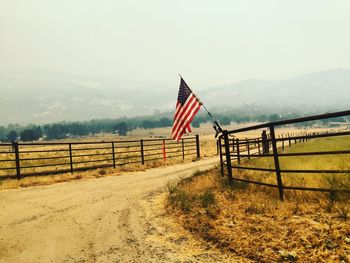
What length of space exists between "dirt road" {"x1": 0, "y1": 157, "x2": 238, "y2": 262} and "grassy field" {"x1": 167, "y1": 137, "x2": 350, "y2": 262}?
439 millimetres

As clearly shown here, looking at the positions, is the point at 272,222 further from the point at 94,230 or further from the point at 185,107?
the point at 185,107

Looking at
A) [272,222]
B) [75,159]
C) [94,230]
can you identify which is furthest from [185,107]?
[75,159]

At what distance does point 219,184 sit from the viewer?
10.0 meters

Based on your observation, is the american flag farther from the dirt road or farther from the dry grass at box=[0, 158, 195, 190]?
the dry grass at box=[0, 158, 195, 190]

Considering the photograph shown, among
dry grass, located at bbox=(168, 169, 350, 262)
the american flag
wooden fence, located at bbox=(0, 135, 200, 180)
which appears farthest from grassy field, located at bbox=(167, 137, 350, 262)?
wooden fence, located at bbox=(0, 135, 200, 180)

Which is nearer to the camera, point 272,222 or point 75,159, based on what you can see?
point 272,222

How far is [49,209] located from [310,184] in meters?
6.85

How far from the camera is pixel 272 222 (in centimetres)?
595

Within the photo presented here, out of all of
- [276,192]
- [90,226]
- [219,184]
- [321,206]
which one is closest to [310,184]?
[276,192]

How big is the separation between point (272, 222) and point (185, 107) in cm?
701

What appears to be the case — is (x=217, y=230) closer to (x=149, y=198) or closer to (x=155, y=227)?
(x=155, y=227)

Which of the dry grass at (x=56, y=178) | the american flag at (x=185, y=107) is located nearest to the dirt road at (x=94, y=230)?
the american flag at (x=185, y=107)

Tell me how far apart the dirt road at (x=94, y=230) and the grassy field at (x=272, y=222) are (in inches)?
17.3

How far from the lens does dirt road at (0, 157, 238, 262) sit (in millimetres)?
5695
